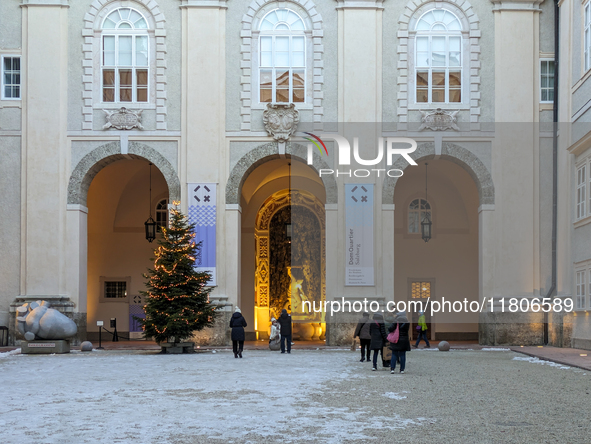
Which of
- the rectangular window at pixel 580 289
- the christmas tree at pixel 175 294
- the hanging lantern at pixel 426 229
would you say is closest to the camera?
the christmas tree at pixel 175 294

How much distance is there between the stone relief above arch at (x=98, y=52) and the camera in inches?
971

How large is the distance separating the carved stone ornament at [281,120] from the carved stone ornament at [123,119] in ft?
12.7

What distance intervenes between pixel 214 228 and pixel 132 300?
7.09 metres

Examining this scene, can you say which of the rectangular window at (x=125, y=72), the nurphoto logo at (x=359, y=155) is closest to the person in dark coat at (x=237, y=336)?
the nurphoto logo at (x=359, y=155)

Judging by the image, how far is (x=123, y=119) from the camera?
2461cm

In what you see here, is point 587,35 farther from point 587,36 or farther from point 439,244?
point 439,244

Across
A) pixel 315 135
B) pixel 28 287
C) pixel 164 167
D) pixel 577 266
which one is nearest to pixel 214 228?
pixel 164 167

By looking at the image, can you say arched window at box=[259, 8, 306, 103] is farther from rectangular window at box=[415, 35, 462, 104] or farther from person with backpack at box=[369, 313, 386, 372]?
person with backpack at box=[369, 313, 386, 372]

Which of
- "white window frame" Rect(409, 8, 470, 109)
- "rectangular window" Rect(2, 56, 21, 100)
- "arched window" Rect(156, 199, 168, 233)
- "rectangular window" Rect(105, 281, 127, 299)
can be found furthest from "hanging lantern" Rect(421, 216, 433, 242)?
"rectangular window" Rect(2, 56, 21, 100)

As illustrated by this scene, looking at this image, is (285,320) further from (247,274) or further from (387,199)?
(247,274)

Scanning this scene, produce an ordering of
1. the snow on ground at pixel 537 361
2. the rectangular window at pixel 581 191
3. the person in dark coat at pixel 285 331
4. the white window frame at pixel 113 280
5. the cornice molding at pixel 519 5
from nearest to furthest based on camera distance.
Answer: the snow on ground at pixel 537 361
the person in dark coat at pixel 285 331
the rectangular window at pixel 581 191
the cornice molding at pixel 519 5
the white window frame at pixel 113 280

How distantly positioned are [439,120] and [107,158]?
10.3 meters

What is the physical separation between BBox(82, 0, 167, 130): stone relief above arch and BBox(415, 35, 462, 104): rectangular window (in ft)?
25.7

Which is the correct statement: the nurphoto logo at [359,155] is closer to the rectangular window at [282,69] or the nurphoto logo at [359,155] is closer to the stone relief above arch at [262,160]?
the stone relief above arch at [262,160]
